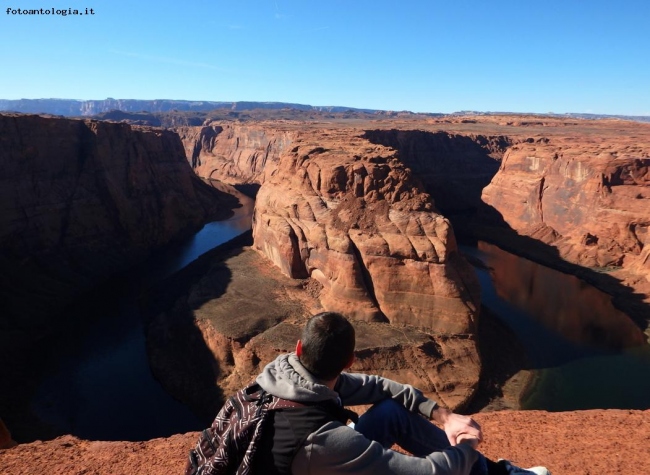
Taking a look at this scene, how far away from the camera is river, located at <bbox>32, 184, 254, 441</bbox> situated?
84.1 ft

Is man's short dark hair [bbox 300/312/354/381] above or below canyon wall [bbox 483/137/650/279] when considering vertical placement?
above

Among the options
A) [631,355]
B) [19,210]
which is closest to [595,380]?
[631,355]

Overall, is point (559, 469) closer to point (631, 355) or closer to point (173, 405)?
point (173, 405)

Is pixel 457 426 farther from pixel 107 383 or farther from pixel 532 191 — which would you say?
pixel 532 191

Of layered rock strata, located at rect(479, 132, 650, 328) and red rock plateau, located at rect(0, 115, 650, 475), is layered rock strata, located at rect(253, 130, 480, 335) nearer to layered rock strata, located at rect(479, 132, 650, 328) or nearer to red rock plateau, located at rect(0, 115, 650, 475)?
red rock plateau, located at rect(0, 115, 650, 475)

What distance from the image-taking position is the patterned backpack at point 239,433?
380cm

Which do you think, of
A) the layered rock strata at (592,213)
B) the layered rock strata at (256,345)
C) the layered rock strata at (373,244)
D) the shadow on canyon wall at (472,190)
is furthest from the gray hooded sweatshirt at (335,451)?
the shadow on canyon wall at (472,190)

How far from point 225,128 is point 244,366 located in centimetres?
10367

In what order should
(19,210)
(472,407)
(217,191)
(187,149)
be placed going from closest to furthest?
(472,407)
(19,210)
(217,191)
(187,149)

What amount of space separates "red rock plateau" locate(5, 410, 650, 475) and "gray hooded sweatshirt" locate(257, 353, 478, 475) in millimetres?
6377

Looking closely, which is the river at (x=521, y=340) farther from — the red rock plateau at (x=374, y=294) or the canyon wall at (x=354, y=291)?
the canyon wall at (x=354, y=291)

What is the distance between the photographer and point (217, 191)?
89.9 metres

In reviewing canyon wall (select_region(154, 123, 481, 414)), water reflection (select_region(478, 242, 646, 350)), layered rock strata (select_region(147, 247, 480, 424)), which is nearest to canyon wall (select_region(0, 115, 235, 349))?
layered rock strata (select_region(147, 247, 480, 424))

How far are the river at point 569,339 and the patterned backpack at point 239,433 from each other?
26.0 meters
